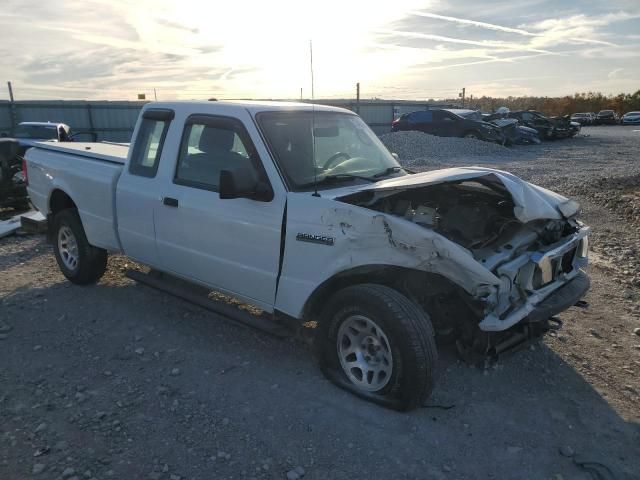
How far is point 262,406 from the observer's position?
3.68 metres

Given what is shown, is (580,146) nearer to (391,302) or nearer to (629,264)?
(629,264)

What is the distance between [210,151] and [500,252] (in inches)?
97.3

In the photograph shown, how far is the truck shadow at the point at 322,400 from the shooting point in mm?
3164

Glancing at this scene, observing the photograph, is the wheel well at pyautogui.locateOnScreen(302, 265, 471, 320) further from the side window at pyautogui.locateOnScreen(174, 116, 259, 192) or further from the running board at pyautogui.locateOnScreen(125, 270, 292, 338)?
the side window at pyautogui.locateOnScreen(174, 116, 259, 192)

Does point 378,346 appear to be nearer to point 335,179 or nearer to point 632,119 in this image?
point 335,179

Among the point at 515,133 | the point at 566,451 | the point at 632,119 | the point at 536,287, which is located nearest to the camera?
the point at 566,451

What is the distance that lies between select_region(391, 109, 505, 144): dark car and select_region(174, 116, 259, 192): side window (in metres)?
21.4

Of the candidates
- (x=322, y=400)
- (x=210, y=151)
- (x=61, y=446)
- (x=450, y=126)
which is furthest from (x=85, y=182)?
(x=450, y=126)

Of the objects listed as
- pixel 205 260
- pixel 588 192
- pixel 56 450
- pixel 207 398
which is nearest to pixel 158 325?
pixel 205 260

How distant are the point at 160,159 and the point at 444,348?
9.85 feet

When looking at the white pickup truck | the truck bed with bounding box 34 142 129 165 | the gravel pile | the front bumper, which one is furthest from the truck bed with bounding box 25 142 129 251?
the gravel pile

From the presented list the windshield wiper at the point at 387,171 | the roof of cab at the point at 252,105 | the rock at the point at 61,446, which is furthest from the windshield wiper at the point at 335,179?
the rock at the point at 61,446

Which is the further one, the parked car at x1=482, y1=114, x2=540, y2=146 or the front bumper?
the parked car at x1=482, y1=114, x2=540, y2=146

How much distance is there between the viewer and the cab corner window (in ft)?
16.0
